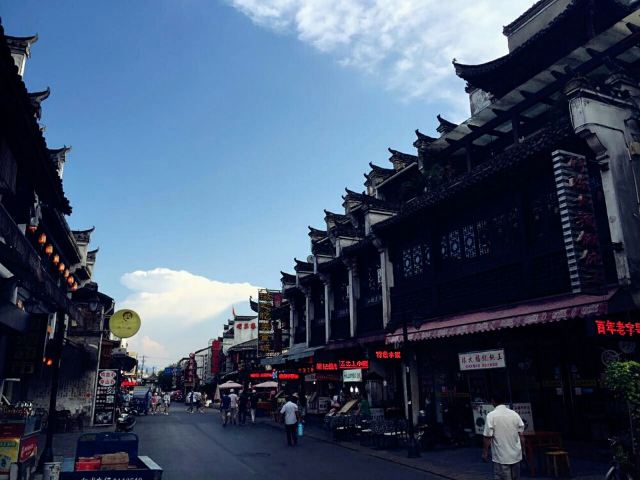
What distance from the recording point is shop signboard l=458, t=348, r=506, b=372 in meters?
13.6

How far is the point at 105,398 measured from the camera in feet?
89.5

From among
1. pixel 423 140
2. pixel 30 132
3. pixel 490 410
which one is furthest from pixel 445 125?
pixel 30 132

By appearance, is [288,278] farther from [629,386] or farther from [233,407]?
[629,386]

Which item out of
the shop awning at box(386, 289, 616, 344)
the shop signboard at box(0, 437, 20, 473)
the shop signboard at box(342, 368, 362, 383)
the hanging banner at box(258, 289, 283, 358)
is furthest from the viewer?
the hanging banner at box(258, 289, 283, 358)

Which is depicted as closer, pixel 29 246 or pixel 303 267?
pixel 29 246

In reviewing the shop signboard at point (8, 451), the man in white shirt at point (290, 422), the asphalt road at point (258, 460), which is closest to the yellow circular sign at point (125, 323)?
the asphalt road at point (258, 460)

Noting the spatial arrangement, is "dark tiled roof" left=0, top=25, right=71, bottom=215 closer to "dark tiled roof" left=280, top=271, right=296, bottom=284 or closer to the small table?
the small table

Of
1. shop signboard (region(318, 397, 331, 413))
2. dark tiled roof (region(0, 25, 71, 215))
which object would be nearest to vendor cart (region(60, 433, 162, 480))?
dark tiled roof (region(0, 25, 71, 215))

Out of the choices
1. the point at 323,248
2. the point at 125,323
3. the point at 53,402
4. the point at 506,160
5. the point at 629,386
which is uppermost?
the point at 323,248

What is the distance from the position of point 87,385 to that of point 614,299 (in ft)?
86.5

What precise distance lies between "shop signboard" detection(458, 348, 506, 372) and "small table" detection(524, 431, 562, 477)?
2.34 m

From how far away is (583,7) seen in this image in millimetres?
15969

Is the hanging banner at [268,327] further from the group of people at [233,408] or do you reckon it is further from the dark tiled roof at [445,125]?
the dark tiled roof at [445,125]

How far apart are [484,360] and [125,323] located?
1203 cm
